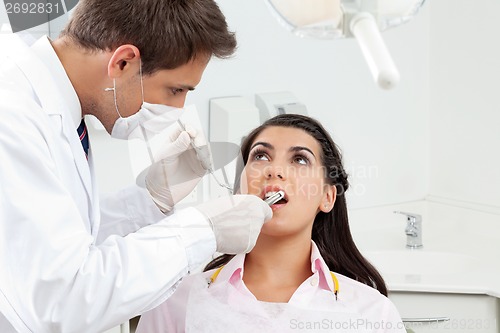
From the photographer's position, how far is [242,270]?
1.84 meters

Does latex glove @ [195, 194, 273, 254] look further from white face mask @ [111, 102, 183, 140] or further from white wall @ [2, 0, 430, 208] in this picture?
white wall @ [2, 0, 430, 208]

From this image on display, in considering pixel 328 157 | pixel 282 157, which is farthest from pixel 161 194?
pixel 328 157

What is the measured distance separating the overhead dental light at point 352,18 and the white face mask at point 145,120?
0.68m

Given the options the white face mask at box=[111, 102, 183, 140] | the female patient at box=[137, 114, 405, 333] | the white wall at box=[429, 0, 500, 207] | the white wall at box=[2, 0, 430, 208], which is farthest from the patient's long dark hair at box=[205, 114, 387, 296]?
the white wall at box=[429, 0, 500, 207]

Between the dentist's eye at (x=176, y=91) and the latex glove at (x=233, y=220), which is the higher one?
the dentist's eye at (x=176, y=91)

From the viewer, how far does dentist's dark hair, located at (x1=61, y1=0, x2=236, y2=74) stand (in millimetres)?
1456

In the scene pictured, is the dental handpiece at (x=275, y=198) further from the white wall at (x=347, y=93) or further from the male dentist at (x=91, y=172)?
the white wall at (x=347, y=93)

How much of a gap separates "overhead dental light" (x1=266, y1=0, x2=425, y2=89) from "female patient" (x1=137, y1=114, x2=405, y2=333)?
3.02 ft

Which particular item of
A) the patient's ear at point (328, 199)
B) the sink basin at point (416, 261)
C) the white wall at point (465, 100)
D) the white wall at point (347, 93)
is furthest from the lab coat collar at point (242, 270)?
the white wall at point (465, 100)

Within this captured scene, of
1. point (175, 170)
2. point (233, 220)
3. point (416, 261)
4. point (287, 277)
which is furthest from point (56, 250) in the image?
point (416, 261)

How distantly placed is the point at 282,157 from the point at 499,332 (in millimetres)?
890

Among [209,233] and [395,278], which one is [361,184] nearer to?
[395,278]

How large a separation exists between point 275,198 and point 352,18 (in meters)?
0.94

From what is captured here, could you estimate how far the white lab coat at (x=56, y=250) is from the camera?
1.26 meters
